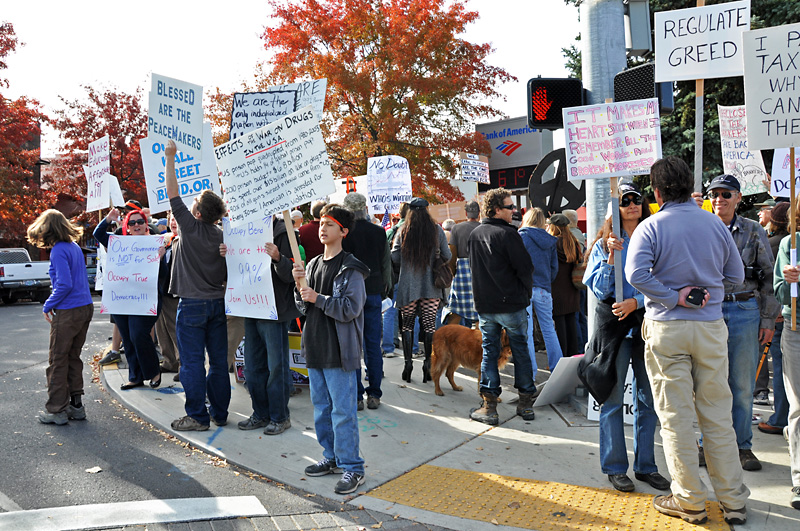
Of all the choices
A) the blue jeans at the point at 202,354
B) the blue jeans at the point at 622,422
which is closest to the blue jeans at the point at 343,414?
the blue jeans at the point at 202,354

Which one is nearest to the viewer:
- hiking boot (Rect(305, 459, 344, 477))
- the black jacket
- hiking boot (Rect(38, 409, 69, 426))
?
hiking boot (Rect(305, 459, 344, 477))

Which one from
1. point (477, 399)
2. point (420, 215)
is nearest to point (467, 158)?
point (420, 215)

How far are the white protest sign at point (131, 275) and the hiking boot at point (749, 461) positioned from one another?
561 centimetres

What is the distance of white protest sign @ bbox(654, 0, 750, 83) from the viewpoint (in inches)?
209

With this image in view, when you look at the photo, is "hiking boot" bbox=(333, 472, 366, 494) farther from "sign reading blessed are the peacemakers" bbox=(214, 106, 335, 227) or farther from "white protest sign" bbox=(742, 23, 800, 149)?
"white protest sign" bbox=(742, 23, 800, 149)

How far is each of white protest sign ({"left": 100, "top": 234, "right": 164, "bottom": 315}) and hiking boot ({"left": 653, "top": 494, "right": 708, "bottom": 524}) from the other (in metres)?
5.22

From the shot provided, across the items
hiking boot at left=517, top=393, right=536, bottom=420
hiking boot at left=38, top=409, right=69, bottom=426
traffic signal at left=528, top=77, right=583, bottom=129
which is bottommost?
hiking boot at left=517, top=393, right=536, bottom=420

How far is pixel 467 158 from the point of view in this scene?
13664 millimetres

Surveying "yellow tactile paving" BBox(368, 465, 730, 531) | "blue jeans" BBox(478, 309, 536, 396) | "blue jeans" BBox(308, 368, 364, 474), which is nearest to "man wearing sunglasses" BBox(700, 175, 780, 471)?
"yellow tactile paving" BBox(368, 465, 730, 531)

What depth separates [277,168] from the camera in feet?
16.4

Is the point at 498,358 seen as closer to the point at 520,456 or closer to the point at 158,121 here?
the point at 520,456

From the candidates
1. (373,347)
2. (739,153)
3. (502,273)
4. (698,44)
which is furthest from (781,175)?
(373,347)

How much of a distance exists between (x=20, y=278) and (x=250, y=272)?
17.4 metres

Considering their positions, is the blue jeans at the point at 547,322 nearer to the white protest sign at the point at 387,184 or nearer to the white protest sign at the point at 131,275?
the white protest sign at the point at 131,275
